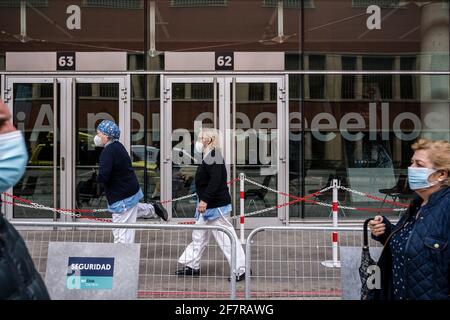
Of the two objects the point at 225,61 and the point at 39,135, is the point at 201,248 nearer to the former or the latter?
the point at 225,61

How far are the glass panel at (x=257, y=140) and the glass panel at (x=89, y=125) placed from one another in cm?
248

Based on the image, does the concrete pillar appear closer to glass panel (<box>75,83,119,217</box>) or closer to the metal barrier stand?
glass panel (<box>75,83,119,217</box>)

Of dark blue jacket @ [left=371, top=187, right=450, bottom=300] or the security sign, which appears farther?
the security sign

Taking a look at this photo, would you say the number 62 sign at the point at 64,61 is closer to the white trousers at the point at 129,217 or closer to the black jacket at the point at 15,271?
the white trousers at the point at 129,217

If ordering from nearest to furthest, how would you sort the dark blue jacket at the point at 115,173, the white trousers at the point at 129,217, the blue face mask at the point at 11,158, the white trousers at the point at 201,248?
the blue face mask at the point at 11,158, the white trousers at the point at 201,248, the white trousers at the point at 129,217, the dark blue jacket at the point at 115,173

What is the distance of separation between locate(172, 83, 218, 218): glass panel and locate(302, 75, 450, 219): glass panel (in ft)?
6.50

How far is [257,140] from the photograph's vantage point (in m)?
11.3

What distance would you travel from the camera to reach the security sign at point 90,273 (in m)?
4.46

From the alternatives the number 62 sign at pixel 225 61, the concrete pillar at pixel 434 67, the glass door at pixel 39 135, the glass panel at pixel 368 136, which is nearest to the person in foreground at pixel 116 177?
the glass door at pixel 39 135

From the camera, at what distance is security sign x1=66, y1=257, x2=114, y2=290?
4457mm

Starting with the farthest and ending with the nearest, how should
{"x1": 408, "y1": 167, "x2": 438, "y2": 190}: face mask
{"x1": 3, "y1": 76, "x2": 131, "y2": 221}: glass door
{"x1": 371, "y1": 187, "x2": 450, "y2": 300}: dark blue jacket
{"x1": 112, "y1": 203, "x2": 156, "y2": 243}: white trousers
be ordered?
{"x1": 3, "y1": 76, "x2": 131, "y2": 221}: glass door, {"x1": 112, "y1": 203, "x2": 156, "y2": 243}: white trousers, {"x1": 408, "y1": 167, "x2": 438, "y2": 190}: face mask, {"x1": 371, "y1": 187, "x2": 450, "y2": 300}: dark blue jacket

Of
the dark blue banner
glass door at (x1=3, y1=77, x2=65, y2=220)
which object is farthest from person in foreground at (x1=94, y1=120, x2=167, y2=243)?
glass door at (x1=3, y1=77, x2=65, y2=220)

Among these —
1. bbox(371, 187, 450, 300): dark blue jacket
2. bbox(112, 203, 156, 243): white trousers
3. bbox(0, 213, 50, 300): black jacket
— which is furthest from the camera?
bbox(112, 203, 156, 243): white trousers
